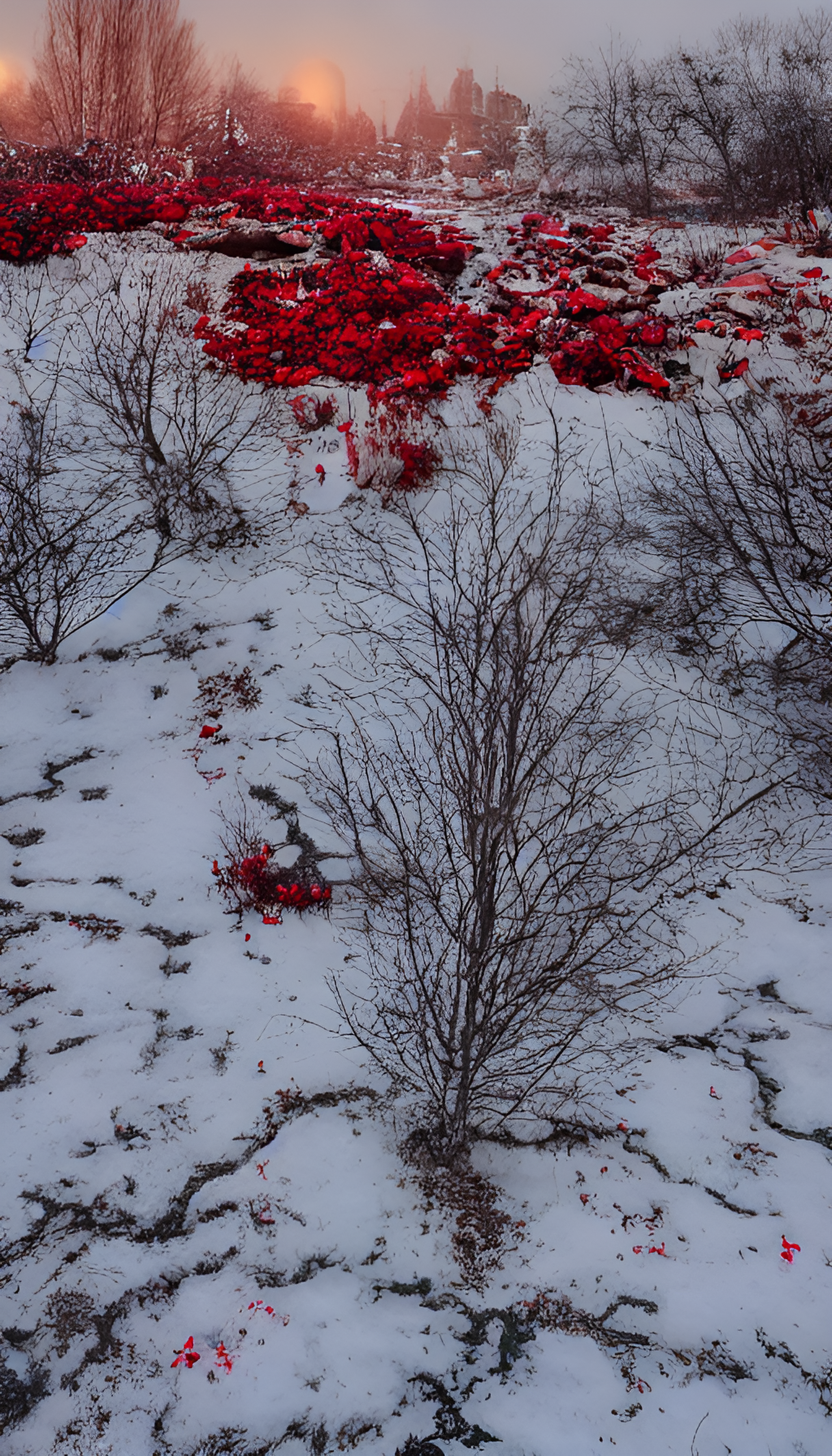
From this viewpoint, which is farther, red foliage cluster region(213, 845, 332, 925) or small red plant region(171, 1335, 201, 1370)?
red foliage cluster region(213, 845, 332, 925)

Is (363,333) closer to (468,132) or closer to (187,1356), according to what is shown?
(187,1356)

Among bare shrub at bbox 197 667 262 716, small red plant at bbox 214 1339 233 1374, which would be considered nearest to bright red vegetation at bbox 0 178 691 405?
bare shrub at bbox 197 667 262 716

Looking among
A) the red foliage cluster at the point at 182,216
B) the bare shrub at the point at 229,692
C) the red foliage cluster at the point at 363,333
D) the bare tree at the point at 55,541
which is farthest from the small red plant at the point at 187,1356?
the red foliage cluster at the point at 182,216

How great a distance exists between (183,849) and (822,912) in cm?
359

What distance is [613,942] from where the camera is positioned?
3.75 meters

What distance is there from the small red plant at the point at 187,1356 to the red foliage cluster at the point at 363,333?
6362 millimetres

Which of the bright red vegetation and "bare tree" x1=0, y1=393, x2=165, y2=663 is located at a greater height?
the bright red vegetation

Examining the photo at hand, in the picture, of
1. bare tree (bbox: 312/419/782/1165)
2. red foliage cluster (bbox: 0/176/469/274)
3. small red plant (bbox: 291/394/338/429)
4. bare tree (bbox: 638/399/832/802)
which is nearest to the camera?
bare tree (bbox: 312/419/782/1165)

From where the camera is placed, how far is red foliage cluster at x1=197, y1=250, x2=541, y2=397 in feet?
21.2

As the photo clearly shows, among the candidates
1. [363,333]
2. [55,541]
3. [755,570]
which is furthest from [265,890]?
[363,333]

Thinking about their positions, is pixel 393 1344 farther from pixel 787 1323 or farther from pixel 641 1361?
pixel 787 1323

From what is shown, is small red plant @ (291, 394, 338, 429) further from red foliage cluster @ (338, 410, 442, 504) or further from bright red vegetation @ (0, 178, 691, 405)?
red foliage cluster @ (338, 410, 442, 504)

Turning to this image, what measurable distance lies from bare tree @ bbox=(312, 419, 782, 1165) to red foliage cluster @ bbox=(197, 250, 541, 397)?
1.42 m

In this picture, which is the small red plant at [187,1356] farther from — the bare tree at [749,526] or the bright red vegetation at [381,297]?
the bright red vegetation at [381,297]
